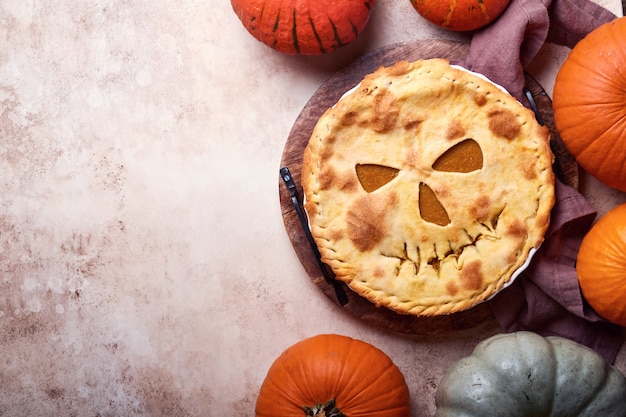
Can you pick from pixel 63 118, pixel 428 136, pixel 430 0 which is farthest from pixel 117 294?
pixel 430 0

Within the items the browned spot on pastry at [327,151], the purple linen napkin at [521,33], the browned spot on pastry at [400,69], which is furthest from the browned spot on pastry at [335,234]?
the purple linen napkin at [521,33]

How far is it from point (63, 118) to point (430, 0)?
1.50m

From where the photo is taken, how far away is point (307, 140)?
2.70 metres

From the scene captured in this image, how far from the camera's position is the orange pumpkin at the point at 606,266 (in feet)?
7.83

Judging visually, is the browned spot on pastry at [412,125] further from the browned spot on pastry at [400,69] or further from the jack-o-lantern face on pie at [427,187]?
the browned spot on pastry at [400,69]

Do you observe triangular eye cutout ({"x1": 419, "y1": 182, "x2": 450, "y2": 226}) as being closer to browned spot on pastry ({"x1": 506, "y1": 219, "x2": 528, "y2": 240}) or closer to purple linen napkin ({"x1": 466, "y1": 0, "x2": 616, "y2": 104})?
browned spot on pastry ({"x1": 506, "y1": 219, "x2": 528, "y2": 240})

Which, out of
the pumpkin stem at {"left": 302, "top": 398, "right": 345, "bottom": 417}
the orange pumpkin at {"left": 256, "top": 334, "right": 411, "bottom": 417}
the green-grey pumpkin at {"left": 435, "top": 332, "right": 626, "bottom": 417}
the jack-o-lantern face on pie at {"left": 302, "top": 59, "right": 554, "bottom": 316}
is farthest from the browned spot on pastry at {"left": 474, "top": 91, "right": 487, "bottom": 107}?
the pumpkin stem at {"left": 302, "top": 398, "right": 345, "bottom": 417}

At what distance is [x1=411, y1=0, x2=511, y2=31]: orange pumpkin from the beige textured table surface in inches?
20.7

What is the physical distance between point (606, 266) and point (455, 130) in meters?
0.68

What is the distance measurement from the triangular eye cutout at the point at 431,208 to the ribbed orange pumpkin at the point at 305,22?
0.61m

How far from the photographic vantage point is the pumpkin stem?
2465mm

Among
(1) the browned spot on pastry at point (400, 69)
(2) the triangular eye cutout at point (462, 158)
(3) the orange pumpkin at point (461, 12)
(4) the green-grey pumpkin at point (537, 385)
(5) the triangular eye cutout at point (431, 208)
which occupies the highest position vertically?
(3) the orange pumpkin at point (461, 12)

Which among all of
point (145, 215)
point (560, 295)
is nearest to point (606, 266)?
point (560, 295)

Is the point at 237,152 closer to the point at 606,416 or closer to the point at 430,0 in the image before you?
the point at 430,0
